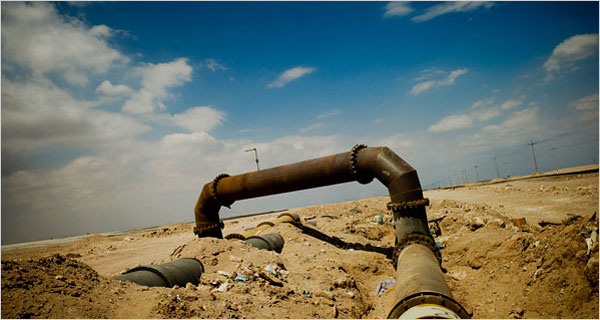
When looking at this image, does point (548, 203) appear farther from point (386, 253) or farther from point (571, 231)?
point (571, 231)

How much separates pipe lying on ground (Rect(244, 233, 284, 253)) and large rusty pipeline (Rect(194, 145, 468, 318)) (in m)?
1.28

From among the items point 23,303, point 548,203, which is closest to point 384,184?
point 23,303

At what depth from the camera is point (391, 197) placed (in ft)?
20.6

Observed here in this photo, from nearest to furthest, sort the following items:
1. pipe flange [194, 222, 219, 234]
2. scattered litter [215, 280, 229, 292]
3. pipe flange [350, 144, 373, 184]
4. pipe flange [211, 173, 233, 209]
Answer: scattered litter [215, 280, 229, 292] < pipe flange [350, 144, 373, 184] < pipe flange [211, 173, 233, 209] < pipe flange [194, 222, 219, 234]

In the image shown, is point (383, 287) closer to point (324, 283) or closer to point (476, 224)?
point (324, 283)

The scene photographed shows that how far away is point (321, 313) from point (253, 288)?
1.10m

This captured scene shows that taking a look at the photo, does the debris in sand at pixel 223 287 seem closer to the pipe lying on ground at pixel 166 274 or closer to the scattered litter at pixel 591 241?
the pipe lying on ground at pixel 166 274

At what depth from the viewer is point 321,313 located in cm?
411

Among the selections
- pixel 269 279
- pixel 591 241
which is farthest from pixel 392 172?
pixel 269 279

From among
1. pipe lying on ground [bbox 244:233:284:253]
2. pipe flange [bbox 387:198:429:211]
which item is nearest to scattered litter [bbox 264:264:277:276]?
pipe lying on ground [bbox 244:233:284:253]

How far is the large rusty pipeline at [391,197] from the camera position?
2992 millimetres

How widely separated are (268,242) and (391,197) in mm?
3544

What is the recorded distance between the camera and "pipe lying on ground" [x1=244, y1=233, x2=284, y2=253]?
23.8 feet

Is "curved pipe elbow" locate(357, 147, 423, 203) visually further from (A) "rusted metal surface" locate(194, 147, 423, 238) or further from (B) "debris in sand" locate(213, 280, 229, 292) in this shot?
(B) "debris in sand" locate(213, 280, 229, 292)
